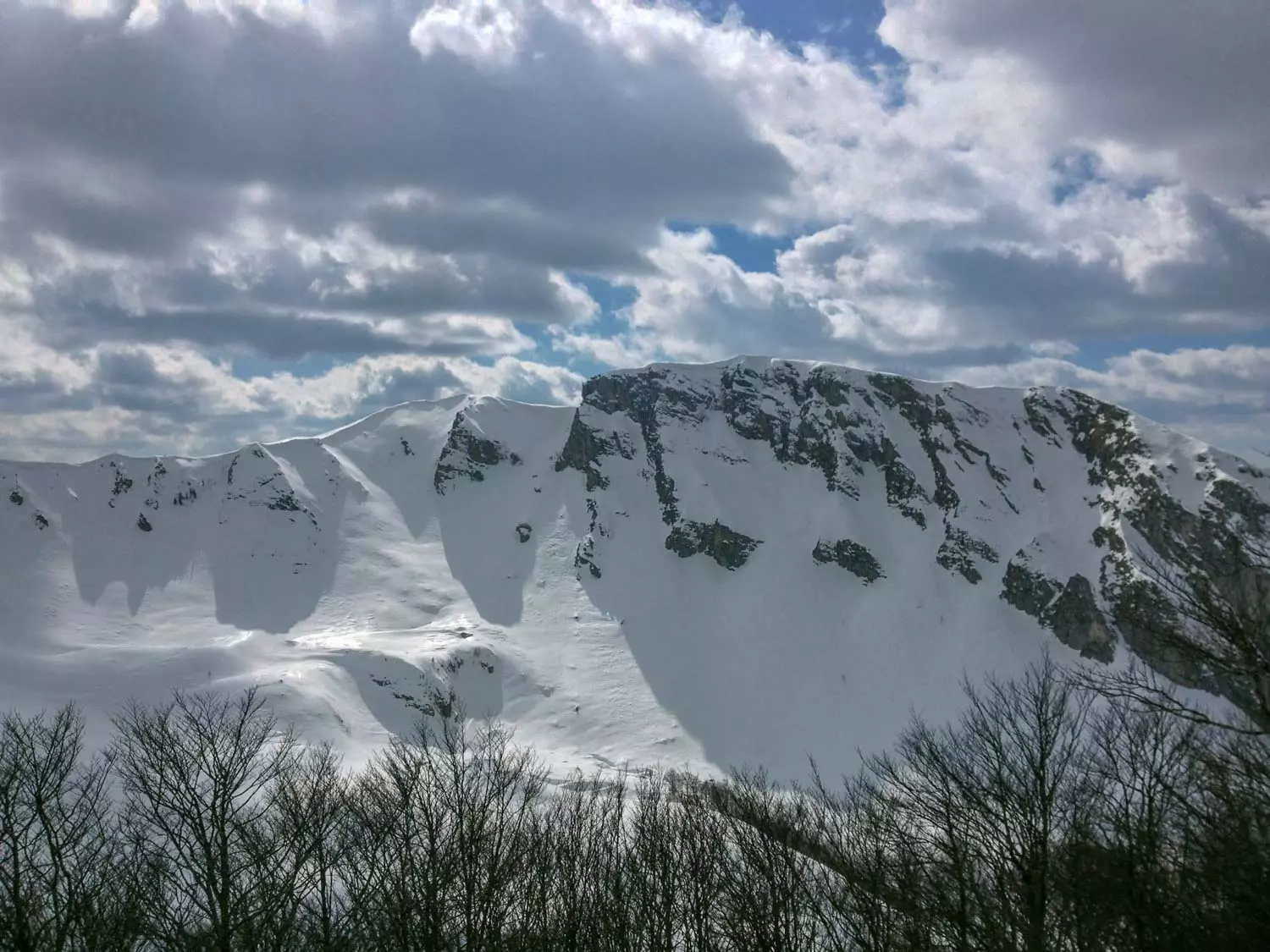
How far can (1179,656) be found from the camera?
12734 millimetres

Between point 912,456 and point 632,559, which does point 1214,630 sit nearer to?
point 632,559

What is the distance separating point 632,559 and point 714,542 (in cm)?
1365

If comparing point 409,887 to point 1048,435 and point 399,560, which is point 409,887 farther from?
point 1048,435

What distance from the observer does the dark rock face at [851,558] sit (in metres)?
143

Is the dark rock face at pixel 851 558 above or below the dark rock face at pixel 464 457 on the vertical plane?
below

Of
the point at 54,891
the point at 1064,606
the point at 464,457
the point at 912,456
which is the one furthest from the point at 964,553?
the point at 54,891

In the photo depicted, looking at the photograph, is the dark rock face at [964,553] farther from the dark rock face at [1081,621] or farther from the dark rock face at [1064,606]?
the dark rock face at [1081,621]

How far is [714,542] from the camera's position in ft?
500

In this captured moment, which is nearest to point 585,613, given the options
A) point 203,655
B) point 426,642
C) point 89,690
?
point 426,642

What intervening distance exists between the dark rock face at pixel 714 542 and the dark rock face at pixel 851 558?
10.9m

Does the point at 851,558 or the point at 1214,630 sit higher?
the point at 1214,630

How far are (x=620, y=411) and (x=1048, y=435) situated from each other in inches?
2937

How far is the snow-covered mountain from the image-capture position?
380ft

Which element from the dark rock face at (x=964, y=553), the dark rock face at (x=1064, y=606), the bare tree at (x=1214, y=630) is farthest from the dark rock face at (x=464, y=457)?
the bare tree at (x=1214, y=630)
